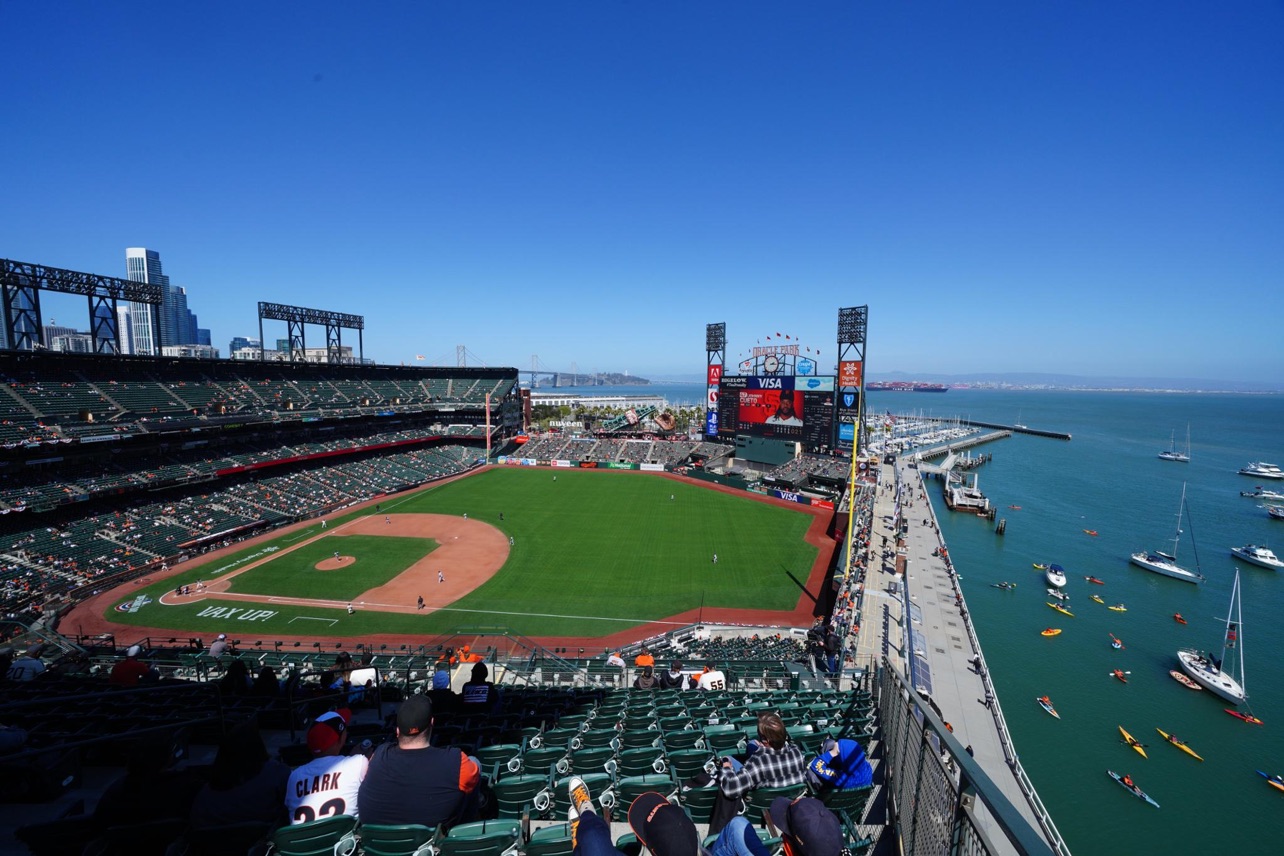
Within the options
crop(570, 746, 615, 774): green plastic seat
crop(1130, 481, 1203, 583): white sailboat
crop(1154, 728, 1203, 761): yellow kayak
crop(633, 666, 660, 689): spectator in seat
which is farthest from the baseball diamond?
crop(1130, 481, 1203, 583): white sailboat

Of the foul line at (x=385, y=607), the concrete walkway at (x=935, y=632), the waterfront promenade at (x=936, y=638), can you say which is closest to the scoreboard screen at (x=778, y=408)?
the concrete walkway at (x=935, y=632)

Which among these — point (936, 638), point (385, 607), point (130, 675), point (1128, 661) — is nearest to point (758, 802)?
point (130, 675)

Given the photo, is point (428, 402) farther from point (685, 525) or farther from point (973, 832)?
point (973, 832)

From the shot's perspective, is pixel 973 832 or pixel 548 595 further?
pixel 548 595

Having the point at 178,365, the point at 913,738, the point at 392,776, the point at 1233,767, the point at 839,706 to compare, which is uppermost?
the point at 178,365

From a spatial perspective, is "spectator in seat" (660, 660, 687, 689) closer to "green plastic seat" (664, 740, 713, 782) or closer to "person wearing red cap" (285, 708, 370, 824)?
"green plastic seat" (664, 740, 713, 782)

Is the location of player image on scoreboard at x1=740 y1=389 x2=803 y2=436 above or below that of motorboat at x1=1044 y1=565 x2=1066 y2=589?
above

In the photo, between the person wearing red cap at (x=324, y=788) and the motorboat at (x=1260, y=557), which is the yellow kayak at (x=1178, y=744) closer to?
the person wearing red cap at (x=324, y=788)

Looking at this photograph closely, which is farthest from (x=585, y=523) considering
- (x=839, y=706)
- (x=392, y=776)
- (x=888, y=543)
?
(x=392, y=776)
